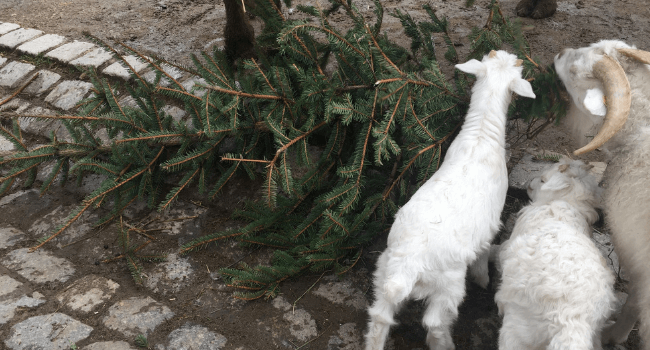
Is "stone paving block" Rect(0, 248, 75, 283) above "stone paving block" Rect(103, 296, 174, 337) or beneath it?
above

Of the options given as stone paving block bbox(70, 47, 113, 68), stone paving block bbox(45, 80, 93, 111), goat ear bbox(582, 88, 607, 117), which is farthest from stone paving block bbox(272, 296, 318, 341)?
stone paving block bbox(70, 47, 113, 68)

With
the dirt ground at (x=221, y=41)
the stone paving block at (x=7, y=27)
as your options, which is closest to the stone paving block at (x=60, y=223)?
the dirt ground at (x=221, y=41)

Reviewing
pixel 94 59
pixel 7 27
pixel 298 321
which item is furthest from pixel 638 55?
pixel 7 27

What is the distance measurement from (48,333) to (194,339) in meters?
0.92

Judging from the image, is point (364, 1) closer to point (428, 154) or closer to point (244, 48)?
point (244, 48)

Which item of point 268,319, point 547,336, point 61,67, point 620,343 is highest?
point 61,67

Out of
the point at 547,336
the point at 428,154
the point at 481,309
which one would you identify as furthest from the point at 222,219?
the point at 547,336

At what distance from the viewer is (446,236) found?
107 inches

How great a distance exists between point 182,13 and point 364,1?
8.86ft

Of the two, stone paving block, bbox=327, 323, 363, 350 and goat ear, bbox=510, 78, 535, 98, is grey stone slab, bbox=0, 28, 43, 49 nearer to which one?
stone paving block, bbox=327, 323, 363, 350

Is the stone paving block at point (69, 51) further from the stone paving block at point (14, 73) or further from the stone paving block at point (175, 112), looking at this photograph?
the stone paving block at point (175, 112)

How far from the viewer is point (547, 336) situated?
2439 millimetres

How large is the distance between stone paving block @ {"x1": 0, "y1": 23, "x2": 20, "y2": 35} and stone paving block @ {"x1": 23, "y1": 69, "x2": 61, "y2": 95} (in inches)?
52.5

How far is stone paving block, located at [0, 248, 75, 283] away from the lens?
11.2ft
